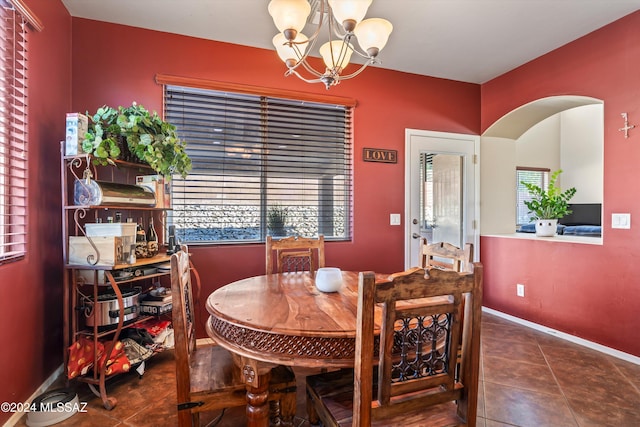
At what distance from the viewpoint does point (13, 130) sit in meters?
1.78

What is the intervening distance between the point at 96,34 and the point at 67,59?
307 millimetres

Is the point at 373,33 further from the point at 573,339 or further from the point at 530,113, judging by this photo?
the point at 573,339

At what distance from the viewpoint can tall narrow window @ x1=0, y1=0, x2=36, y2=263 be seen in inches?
66.4

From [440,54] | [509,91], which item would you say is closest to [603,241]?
[509,91]

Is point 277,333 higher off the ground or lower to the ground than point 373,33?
lower

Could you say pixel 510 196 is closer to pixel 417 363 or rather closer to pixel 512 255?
pixel 512 255

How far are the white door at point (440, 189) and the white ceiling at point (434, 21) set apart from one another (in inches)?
34.9

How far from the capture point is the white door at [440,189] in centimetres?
346

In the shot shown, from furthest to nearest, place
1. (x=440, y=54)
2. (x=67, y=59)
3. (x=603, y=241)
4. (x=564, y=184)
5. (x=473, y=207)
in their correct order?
1. (x=564, y=184)
2. (x=473, y=207)
3. (x=440, y=54)
4. (x=603, y=241)
5. (x=67, y=59)

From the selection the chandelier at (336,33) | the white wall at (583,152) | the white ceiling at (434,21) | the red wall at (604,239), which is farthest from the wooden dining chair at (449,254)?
the white wall at (583,152)

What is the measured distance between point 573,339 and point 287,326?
2.95 m

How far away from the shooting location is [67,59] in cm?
242

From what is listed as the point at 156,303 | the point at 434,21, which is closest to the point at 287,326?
the point at 156,303

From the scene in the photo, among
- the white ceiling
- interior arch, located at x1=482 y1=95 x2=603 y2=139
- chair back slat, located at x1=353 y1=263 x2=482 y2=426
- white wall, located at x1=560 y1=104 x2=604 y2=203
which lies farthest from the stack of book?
white wall, located at x1=560 y1=104 x2=604 y2=203
